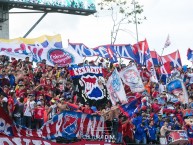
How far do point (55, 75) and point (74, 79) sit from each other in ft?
6.89

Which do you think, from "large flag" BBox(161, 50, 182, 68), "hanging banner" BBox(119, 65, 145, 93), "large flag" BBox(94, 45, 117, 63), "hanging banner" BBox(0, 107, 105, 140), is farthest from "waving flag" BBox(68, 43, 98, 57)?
"hanging banner" BBox(0, 107, 105, 140)

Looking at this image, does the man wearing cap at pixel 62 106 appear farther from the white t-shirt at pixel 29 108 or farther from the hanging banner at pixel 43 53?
the hanging banner at pixel 43 53

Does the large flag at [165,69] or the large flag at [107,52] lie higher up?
the large flag at [107,52]

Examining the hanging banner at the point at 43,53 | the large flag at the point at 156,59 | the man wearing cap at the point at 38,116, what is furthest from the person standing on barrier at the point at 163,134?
the large flag at the point at 156,59

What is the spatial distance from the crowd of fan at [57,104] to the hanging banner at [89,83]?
34 centimetres

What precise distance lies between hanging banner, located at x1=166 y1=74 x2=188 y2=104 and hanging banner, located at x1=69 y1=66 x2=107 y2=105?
4.95 m

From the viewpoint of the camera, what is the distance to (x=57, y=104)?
1819 cm

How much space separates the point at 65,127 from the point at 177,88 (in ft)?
31.5

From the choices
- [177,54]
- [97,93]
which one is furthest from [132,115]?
[177,54]

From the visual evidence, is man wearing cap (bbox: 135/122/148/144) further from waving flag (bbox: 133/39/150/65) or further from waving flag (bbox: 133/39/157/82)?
waving flag (bbox: 133/39/150/65)

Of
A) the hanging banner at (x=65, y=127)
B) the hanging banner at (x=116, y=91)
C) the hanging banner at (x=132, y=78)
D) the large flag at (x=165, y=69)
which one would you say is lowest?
the hanging banner at (x=65, y=127)

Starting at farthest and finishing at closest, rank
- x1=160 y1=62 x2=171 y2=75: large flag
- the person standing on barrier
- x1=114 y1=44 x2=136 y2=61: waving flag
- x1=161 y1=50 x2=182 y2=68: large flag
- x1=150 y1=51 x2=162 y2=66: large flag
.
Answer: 1. x1=161 y1=50 x2=182 y2=68: large flag
2. x1=150 y1=51 x2=162 y2=66: large flag
3. x1=160 y1=62 x2=171 y2=75: large flag
4. x1=114 y1=44 x2=136 y2=61: waving flag
5. the person standing on barrier

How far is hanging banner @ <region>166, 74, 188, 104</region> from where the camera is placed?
24703 mm

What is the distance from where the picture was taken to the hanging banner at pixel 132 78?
838 inches
